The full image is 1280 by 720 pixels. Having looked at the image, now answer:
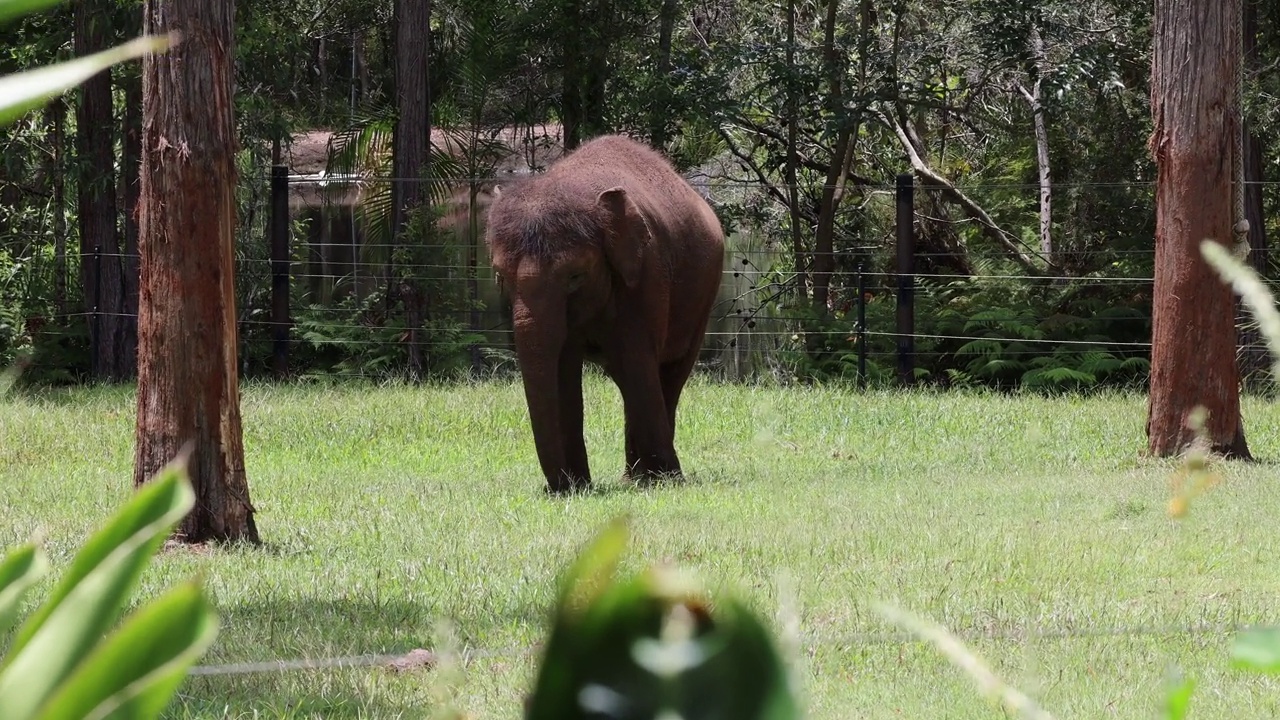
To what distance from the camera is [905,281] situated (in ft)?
52.6

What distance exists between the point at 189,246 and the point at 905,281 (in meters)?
10.2

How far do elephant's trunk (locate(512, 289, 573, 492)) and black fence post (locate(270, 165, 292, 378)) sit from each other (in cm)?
908

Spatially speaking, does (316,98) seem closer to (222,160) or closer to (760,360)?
(760,360)

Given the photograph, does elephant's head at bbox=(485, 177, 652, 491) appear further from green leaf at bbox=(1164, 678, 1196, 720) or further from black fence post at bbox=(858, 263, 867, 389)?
green leaf at bbox=(1164, 678, 1196, 720)

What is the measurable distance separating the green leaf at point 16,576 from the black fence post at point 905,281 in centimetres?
1533

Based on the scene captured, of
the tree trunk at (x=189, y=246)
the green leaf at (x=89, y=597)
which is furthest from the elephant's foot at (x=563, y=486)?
the green leaf at (x=89, y=597)

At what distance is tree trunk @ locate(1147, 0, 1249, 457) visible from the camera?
990 cm

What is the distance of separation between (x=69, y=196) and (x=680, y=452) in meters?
12.9

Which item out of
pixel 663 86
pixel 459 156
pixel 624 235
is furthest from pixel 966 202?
pixel 624 235

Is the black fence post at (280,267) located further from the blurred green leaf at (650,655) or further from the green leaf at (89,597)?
the blurred green leaf at (650,655)

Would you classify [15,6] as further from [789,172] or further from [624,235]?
[789,172]

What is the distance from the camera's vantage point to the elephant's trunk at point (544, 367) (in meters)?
8.68

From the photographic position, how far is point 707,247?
10.4m

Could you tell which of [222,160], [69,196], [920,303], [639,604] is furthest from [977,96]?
[639,604]
